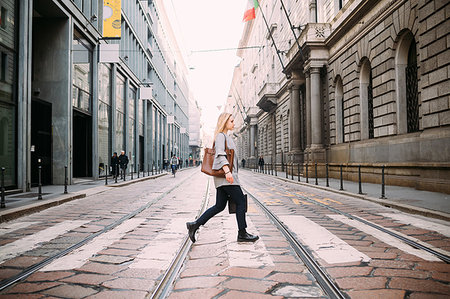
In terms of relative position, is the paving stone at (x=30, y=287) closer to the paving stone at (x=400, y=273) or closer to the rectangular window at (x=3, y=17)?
the paving stone at (x=400, y=273)

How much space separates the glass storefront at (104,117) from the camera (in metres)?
21.6

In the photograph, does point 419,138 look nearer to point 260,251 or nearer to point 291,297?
point 260,251

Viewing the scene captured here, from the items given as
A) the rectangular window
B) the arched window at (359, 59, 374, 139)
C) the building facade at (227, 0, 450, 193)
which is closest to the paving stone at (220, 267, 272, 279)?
the building facade at (227, 0, 450, 193)

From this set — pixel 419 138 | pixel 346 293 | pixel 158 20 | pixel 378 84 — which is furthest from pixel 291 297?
pixel 158 20

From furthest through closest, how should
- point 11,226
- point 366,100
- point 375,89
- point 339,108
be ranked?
point 339,108
point 366,100
point 375,89
point 11,226

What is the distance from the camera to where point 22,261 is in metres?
4.24

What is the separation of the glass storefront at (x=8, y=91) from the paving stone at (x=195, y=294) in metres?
10.7

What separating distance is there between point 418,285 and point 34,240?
4.86m

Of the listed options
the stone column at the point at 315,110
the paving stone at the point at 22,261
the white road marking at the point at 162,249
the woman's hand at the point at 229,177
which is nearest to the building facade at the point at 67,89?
the white road marking at the point at 162,249

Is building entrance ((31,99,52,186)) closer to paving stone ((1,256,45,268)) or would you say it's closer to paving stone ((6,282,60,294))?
paving stone ((1,256,45,268))

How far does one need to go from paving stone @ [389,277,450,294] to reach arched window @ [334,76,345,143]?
18.1 metres

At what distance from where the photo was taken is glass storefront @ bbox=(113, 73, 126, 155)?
25417mm

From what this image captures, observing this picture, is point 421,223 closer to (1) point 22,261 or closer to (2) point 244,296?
(2) point 244,296

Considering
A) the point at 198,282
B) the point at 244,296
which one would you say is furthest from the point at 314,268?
the point at 198,282
